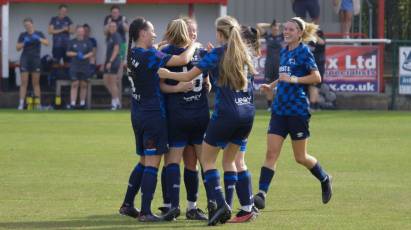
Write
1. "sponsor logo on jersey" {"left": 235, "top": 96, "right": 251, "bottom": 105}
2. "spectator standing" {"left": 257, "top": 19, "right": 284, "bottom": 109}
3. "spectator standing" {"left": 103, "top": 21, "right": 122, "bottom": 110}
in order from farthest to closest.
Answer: "spectator standing" {"left": 103, "top": 21, "right": 122, "bottom": 110}
"spectator standing" {"left": 257, "top": 19, "right": 284, "bottom": 109}
"sponsor logo on jersey" {"left": 235, "top": 96, "right": 251, "bottom": 105}

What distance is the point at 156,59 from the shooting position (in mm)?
10008

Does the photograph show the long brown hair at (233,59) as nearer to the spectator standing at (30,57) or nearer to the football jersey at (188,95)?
the football jersey at (188,95)

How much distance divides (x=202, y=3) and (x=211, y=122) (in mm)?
18664

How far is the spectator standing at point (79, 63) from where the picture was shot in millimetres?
26719

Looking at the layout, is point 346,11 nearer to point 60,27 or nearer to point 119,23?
point 119,23

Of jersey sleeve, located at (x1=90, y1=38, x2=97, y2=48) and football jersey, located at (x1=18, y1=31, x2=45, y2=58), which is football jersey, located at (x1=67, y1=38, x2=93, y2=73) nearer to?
jersey sleeve, located at (x1=90, y1=38, x2=97, y2=48)

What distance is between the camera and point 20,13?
2869cm

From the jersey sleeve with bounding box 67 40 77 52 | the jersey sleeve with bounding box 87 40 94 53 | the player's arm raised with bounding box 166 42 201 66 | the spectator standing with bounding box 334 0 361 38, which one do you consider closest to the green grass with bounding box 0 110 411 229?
the player's arm raised with bounding box 166 42 201 66

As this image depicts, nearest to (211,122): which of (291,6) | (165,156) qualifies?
(165,156)

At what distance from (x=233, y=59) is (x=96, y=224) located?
6.49ft

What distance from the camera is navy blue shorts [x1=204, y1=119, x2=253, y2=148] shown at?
988cm

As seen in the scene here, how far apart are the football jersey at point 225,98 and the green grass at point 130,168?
3.33 feet

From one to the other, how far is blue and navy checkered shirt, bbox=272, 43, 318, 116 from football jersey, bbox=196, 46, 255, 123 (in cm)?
113

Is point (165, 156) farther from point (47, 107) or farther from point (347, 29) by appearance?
point (347, 29)
